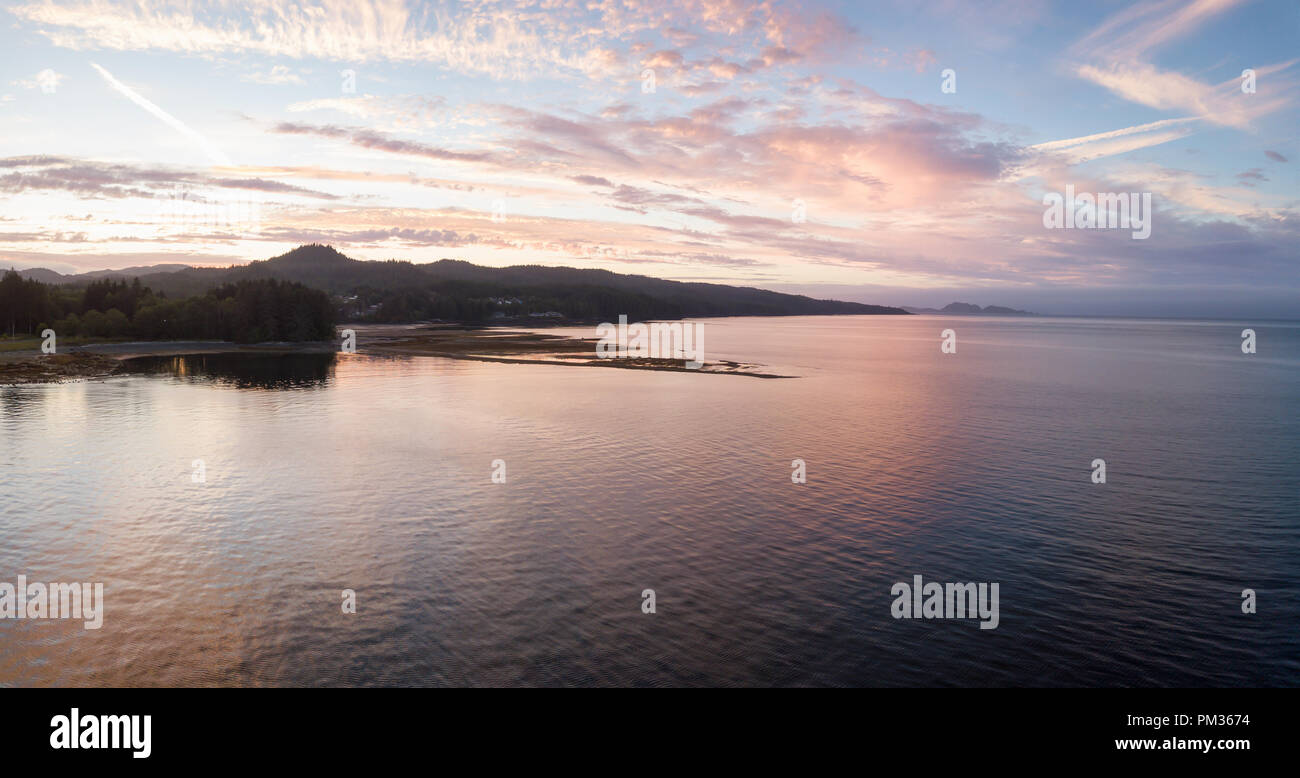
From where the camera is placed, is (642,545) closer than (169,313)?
Yes

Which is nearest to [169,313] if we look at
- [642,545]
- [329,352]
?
[329,352]

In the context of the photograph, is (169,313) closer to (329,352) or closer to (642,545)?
(329,352)

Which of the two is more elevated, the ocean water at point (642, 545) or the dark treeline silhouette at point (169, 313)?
the dark treeline silhouette at point (169, 313)

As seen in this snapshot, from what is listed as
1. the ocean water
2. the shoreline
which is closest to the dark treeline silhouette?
the shoreline

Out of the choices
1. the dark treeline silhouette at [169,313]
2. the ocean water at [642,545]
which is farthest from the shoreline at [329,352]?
the ocean water at [642,545]

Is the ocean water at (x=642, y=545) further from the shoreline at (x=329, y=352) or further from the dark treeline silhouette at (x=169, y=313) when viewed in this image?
the dark treeline silhouette at (x=169, y=313)

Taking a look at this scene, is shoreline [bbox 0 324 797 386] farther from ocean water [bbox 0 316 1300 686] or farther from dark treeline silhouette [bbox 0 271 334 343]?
ocean water [bbox 0 316 1300 686]

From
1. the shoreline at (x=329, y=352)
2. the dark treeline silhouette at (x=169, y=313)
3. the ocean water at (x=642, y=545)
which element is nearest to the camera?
the ocean water at (x=642, y=545)
